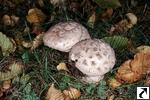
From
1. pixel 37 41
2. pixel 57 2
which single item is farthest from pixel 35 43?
pixel 57 2

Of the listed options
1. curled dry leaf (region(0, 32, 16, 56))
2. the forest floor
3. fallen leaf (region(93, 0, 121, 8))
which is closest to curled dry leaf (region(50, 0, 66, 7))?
the forest floor

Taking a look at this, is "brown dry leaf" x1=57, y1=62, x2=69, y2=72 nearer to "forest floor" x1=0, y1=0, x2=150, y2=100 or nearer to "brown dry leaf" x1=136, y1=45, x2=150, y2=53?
"forest floor" x1=0, y1=0, x2=150, y2=100

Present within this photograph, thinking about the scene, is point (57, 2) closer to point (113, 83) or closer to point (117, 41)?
point (117, 41)

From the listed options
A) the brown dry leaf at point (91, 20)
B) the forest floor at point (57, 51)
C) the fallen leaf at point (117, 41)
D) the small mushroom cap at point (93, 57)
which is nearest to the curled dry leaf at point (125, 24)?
the forest floor at point (57, 51)

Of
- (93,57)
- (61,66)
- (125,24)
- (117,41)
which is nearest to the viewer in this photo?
(93,57)

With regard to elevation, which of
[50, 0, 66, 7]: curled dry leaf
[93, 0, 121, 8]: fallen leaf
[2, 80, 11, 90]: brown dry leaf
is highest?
[93, 0, 121, 8]: fallen leaf

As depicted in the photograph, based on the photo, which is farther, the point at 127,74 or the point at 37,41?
the point at 37,41

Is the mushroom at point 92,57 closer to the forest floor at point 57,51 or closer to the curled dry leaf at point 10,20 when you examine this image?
the forest floor at point 57,51
